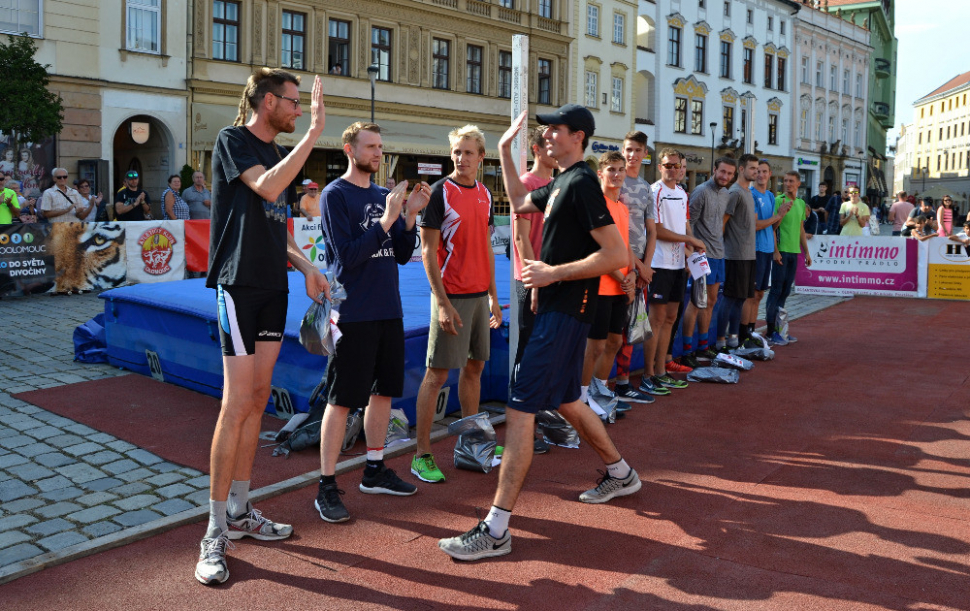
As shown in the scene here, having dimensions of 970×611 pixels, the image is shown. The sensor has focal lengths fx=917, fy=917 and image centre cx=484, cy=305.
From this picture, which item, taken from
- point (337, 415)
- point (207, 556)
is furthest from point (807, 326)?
point (207, 556)

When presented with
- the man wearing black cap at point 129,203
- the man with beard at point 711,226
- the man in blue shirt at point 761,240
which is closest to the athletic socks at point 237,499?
the man with beard at point 711,226

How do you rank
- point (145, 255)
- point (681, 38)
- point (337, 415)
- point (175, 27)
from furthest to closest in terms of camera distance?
point (681, 38), point (175, 27), point (145, 255), point (337, 415)

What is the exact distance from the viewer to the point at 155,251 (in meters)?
14.7

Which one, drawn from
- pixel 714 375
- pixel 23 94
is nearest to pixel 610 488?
pixel 714 375

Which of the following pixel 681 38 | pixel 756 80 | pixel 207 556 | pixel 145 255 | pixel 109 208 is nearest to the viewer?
pixel 207 556

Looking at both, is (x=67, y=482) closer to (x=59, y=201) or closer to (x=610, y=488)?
(x=610, y=488)

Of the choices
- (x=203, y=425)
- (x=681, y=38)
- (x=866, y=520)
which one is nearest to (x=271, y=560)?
(x=203, y=425)

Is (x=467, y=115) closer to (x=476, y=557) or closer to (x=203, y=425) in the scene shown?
(x=203, y=425)

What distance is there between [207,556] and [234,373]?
782 mm

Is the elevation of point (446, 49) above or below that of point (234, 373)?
above

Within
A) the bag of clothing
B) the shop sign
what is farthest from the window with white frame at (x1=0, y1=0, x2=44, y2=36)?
the bag of clothing

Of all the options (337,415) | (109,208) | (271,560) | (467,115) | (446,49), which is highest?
(446,49)

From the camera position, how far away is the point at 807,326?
12625mm

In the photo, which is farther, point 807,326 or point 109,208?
point 109,208
